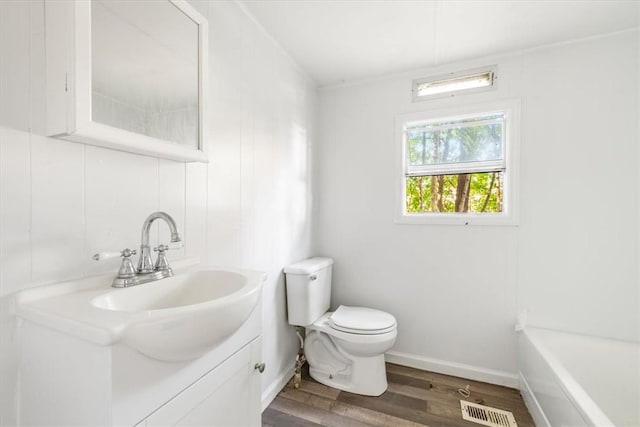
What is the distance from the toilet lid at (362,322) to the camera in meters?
1.76

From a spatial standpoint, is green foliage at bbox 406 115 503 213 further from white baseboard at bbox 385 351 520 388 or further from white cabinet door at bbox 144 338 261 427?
white cabinet door at bbox 144 338 261 427

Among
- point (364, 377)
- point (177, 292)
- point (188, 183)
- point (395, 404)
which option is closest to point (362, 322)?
point (364, 377)

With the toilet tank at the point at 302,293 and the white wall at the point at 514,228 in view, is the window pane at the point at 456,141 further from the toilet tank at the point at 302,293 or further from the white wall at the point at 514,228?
the toilet tank at the point at 302,293

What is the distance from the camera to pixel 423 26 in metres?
1.64

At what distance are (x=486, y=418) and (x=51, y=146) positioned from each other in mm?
2283

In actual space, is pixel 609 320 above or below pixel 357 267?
below

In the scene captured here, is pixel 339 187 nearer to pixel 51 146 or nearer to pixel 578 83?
pixel 578 83

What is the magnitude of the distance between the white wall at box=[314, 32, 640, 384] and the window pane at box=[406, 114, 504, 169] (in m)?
0.15

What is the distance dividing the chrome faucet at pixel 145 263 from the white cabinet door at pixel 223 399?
36 cm

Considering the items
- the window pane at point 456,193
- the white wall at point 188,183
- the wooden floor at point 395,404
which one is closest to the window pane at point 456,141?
the window pane at point 456,193

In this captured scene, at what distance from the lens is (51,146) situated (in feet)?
2.55

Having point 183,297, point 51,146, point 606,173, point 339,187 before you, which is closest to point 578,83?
point 606,173

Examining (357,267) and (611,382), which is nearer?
(611,382)

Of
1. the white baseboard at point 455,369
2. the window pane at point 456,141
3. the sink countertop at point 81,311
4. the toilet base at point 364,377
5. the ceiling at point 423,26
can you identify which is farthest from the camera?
the window pane at point 456,141
